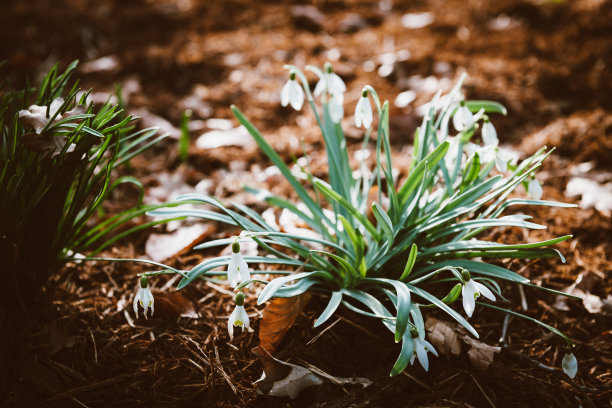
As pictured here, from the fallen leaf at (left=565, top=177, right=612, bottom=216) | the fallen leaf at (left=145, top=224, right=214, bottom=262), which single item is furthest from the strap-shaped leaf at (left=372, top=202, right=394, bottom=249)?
the fallen leaf at (left=565, top=177, right=612, bottom=216)

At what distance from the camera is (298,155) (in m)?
2.45

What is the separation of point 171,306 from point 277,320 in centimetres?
36

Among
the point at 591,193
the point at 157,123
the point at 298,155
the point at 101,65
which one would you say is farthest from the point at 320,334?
the point at 101,65

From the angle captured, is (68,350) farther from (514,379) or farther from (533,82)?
(533,82)

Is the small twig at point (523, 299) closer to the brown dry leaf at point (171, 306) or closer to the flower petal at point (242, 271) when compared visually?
the flower petal at point (242, 271)

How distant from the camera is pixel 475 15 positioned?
3545mm

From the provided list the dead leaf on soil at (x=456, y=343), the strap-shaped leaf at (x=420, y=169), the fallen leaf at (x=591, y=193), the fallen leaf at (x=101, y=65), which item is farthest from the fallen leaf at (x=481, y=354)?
the fallen leaf at (x=101, y=65)

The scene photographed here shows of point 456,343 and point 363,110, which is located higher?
point 363,110

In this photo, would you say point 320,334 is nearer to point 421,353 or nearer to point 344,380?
point 344,380

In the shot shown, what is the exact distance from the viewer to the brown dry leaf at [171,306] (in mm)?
1583

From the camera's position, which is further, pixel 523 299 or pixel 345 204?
pixel 523 299

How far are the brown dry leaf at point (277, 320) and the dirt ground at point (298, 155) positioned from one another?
0.05 meters

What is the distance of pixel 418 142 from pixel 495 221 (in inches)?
15.0

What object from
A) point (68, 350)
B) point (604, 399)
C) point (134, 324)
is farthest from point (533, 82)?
point (68, 350)
